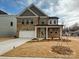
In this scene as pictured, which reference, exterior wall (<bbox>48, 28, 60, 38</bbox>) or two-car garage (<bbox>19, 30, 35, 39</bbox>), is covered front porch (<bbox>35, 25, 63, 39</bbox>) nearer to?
exterior wall (<bbox>48, 28, 60, 38</bbox>)

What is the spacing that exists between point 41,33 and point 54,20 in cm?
815

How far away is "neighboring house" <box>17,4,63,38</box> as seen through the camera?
4647 cm

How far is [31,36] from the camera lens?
47.9 metres

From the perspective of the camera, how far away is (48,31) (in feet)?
154

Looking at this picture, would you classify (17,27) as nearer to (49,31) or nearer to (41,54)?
(49,31)

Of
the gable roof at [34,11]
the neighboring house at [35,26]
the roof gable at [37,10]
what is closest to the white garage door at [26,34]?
the neighboring house at [35,26]

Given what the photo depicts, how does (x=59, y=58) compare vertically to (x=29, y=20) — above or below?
below

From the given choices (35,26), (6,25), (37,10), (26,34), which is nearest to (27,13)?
(37,10)

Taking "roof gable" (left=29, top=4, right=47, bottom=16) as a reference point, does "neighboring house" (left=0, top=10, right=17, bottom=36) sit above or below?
below

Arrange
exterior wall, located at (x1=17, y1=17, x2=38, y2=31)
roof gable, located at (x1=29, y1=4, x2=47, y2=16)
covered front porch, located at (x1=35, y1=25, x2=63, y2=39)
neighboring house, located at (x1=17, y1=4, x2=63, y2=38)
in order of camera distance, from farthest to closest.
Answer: roof gable, located at (x1=29, y1=4, x2=47, y2=16), exterior wall, located at (x1=17, y1=17, x2=38, y2=31), neighboring house, located at (x1=17, y1=4, x2=63, y2=38), covered front porch, located at (x1=35, y1=25, x2=63, y2=39)

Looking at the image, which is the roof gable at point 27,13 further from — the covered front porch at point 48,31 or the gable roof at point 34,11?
the covered front porch at point 48,31

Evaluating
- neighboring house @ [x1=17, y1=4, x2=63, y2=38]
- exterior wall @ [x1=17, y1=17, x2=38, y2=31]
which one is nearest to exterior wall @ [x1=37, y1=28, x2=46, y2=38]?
neighboring house @ [x1=17, y1=4, x2=63, y2=38]

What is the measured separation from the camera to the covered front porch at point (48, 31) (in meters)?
46.0

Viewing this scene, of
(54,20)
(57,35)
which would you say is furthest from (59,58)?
(54,20)
